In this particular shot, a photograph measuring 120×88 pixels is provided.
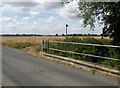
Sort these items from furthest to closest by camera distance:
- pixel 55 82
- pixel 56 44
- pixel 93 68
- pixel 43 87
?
1. pixel 56 44
2. pixel 93 68
3. pixel 55 82
4. pixel 43 87

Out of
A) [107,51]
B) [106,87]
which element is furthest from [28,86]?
[107,51]

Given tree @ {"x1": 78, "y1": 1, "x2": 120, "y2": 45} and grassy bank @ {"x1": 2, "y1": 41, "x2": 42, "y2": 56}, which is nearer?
tree @ {"x1": 78, "y1": 1, "x2": 120, "y2": 45}

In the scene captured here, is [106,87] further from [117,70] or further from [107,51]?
[107,51]

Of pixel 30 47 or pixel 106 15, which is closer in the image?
pixel 106 15

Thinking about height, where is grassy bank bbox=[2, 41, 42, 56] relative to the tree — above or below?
below

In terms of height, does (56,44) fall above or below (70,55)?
above

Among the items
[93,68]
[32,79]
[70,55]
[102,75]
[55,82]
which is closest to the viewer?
[55,82]

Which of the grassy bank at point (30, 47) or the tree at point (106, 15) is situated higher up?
the tree at point (106, 15)

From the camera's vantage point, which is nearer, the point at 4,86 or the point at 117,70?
the point at 4,86

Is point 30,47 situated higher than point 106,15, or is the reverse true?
point 106,15

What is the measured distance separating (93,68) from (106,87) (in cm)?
193

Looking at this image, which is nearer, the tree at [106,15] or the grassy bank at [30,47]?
the tree at [106,15]

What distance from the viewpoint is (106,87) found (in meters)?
4.37

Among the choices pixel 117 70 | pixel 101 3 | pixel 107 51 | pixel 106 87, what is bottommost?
pixel 106 87
